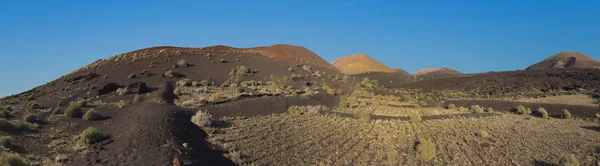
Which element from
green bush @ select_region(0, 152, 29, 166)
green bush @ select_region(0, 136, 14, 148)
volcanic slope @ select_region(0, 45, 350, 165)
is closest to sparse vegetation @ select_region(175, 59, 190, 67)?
volcanic slope @ select_region(0, 45, 350, 165)

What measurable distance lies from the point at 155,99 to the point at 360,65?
72.5 m

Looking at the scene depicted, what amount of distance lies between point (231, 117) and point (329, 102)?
39.7 ft

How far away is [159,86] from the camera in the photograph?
3338 cm

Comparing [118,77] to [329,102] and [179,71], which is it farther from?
[329,102]

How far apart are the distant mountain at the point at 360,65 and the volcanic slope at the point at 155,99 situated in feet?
84.9

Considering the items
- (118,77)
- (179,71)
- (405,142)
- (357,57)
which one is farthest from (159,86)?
(357,57)

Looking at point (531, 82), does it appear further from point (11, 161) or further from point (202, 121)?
point (11, 161)

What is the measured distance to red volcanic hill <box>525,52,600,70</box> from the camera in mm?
75000

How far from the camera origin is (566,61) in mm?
80125

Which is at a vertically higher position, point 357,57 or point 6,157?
point 357,57

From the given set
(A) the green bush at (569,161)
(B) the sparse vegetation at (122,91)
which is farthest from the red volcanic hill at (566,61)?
(B) the sparse vegetation at (122,91)

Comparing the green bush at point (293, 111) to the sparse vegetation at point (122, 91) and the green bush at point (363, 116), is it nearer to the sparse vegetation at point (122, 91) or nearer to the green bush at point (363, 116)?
the green bush at point (363, 116)

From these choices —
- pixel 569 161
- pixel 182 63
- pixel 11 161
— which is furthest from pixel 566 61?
pixel 11 161

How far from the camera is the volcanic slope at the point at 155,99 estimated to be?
12844 millimetres
